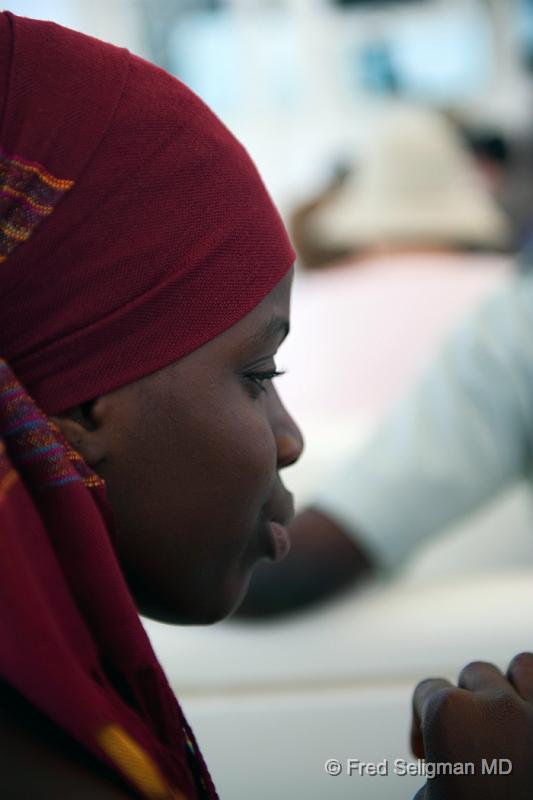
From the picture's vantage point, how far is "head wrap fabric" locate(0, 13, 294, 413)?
627mm

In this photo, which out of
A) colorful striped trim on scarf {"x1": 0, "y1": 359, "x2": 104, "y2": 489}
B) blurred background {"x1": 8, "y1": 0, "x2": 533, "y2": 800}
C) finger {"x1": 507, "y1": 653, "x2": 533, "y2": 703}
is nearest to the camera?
colorful striped trim on scarf {"x1": 0, "y1": 359, "x2": 104, "y2": 489}

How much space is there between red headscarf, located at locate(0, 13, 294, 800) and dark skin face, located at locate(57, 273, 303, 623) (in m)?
0.02

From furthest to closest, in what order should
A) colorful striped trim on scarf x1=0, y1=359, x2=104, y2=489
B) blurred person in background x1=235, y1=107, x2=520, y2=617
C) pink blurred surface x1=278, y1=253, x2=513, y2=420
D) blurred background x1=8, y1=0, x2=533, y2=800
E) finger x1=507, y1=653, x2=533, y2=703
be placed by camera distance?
1. pink blurred surface x1=278, y1=253, x2=513, y2=420
2. blurred person in background x1=235, y1=107, x2=520, y2=617
3. blurred background x1=8, y1=0, x2=533, y2=800
4. finger x1=507, y1=653, x2=533, y2=703
5. colorful striped trim on scarf x1=0, y1=359, x2=104, y2=489

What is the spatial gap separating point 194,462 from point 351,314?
1.53 m

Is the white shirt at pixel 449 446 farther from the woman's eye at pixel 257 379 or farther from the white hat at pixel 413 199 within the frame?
the white hat at pixel 413 199

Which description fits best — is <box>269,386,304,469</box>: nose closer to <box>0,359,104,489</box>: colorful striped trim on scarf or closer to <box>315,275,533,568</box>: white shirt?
<box>0,359,104,489</box>: colorful striped trim on scarf

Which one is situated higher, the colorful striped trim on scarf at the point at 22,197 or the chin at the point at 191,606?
the colorful striped trim on scarf at the point at 22,197

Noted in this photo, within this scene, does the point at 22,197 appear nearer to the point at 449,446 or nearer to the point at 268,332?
the point at 268,332

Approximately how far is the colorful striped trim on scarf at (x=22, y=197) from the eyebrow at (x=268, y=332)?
0.16m

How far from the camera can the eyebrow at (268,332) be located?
2.32 feet

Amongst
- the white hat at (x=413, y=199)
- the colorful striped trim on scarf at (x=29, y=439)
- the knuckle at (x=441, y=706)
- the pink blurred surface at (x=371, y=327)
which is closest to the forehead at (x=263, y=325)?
the colorful striped trim on scarf at (x=29, y=439)

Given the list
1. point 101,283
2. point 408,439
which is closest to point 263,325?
point 101,283

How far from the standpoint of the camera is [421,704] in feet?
2.32

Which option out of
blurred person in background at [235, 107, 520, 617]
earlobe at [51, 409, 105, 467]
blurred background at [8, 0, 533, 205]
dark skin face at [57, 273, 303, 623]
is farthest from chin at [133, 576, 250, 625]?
blurred background at [8, 0, 533, 205]
